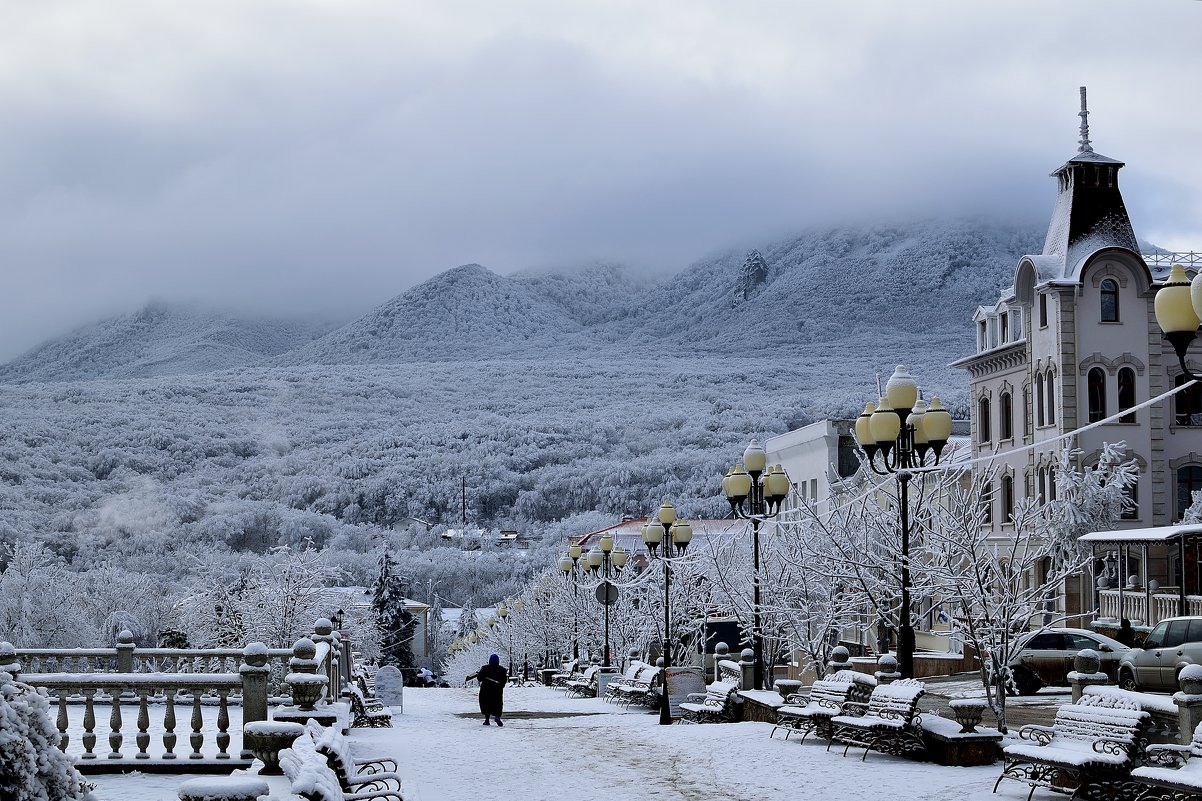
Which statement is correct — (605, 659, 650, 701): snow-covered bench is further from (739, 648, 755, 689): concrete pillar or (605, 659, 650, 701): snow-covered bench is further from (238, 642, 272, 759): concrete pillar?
(238, 642, 272, 759): concrete pillar

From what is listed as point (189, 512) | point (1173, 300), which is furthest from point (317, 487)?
point (1173, 300)

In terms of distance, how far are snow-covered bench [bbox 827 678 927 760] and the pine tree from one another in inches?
2724

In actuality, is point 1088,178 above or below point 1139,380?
above

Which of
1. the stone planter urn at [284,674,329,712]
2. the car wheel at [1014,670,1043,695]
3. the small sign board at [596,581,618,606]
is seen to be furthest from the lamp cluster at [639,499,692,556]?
the stone planter urn at [284,674,329,712]

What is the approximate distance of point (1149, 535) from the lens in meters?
35.7

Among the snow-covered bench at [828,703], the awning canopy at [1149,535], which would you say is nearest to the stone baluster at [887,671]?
the snow-covered bench at [828,703]

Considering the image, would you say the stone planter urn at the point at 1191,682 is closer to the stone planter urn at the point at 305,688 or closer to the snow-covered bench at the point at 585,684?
the stone planter urn at the point at 305,688

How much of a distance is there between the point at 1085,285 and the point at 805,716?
1233 inches

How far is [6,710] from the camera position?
7062 millimetres

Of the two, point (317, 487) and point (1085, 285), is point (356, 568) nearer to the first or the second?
point (317, 487)

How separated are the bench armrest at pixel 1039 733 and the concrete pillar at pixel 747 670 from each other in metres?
10.9

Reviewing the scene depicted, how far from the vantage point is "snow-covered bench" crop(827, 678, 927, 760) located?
1656 cm

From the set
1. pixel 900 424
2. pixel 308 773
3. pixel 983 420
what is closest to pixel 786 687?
pixel 900 424

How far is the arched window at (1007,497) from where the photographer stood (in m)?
49.8
